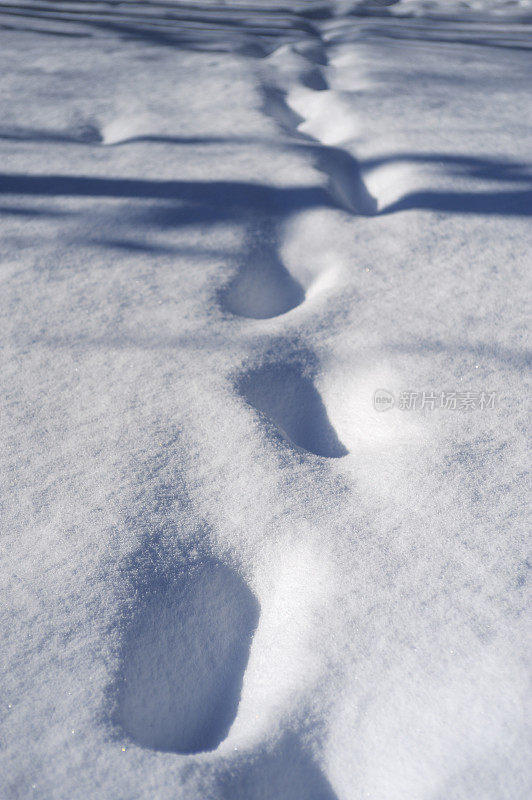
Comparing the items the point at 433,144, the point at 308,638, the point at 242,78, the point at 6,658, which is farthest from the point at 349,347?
the point at 242,78

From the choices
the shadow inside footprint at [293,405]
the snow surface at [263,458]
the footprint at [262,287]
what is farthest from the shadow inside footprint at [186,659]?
the footprint at [262,287]

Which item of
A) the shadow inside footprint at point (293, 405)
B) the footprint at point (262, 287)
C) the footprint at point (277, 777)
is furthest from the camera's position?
the footprint at point (262, 287)

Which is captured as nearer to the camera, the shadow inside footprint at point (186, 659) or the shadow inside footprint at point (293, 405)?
the shadow inside footprint at point (186, 659)

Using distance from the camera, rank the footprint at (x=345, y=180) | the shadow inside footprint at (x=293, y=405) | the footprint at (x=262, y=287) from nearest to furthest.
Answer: the shadow inside footprint at (x=293, y=405) < the footprint at (x=262, y=287) < the footprint at (x=345, y=180)

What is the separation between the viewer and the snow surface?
0.47m

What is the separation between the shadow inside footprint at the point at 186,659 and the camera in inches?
19.1

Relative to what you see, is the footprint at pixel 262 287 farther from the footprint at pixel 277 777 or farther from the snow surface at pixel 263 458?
the footprint at pixel 277 777

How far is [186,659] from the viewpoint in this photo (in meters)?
0.52

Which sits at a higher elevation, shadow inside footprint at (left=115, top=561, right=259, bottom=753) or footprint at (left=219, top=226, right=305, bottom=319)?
footprint at (left=219, top=226, right=305, bottom=319)

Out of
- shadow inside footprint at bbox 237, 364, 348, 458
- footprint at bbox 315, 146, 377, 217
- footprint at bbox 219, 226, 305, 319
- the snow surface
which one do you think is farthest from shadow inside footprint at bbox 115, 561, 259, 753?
footprint at bbox 315, 146, 377, 217

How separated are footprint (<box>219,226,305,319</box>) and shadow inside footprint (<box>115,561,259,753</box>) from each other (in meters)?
0.45

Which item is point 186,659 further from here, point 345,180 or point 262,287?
point 345,180

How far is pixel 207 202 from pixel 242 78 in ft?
2.51

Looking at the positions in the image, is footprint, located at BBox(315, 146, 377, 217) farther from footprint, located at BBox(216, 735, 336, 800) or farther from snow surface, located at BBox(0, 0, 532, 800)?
footprint, located at BBox(216, 735, 336, 800)
